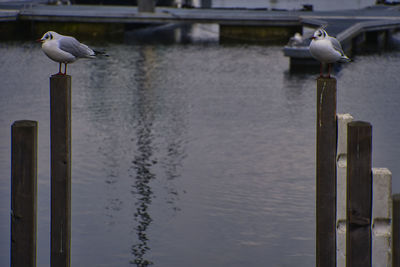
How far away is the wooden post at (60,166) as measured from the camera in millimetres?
6480

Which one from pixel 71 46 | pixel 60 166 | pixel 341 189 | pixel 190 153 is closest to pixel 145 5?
pixel 190 153

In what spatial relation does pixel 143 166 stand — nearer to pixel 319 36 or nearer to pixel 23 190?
pixel 319 36

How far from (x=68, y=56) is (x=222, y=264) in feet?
Result: 9.21

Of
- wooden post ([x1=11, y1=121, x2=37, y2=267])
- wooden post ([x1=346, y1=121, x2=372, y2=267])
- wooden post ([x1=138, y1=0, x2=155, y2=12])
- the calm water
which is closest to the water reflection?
the calm water

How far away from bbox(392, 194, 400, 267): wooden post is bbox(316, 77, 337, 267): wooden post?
120 cm

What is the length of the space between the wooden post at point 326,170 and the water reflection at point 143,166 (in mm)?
3028

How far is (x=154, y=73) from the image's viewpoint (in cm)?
2412

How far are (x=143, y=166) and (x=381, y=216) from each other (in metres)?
7.70

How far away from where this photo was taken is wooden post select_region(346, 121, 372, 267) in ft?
18.5

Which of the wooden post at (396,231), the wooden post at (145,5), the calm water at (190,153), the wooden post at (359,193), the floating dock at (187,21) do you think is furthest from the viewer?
the wooden post at (145,5)

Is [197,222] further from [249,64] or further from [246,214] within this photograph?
[249,64]

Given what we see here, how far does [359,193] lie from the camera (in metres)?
5.77

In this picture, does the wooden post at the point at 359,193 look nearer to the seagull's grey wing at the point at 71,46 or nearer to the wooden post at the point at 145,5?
the seagull's grey wing at the point at 71,46

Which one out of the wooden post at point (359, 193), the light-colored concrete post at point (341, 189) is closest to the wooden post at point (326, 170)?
the light-colored concrete post at point (341, 189)
